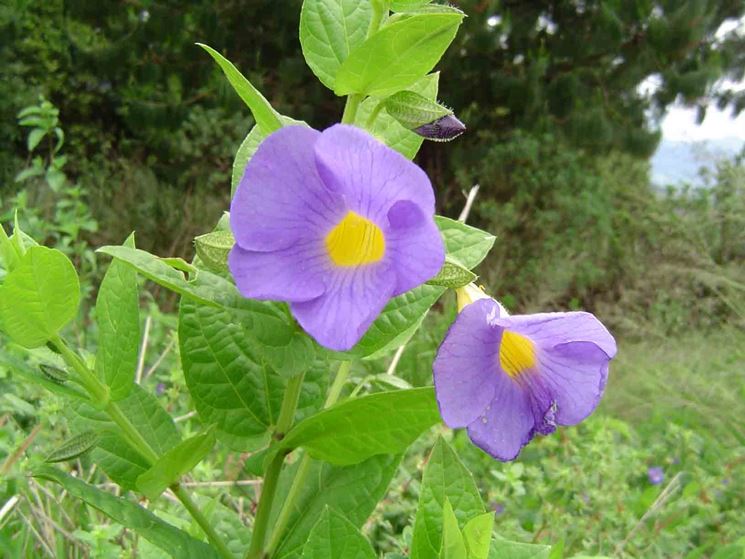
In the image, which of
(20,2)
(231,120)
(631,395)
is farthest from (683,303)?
(20,2)

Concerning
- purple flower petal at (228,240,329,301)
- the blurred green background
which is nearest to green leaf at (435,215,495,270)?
purple flower petal at (228,240,329,301)

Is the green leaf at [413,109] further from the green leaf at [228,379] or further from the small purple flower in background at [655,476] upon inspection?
the small purple flower in background at [655,476]

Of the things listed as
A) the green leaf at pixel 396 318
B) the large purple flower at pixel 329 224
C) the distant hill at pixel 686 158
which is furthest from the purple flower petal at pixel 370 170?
the distant hill at pixel 686 158

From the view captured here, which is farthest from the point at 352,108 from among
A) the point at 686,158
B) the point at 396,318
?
the point at 686,158

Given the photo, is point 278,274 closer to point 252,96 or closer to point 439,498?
point 252,96

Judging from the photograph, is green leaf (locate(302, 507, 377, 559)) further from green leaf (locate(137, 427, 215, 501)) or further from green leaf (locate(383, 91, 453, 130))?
green leaf (locate(383, 91, 453, 130))
